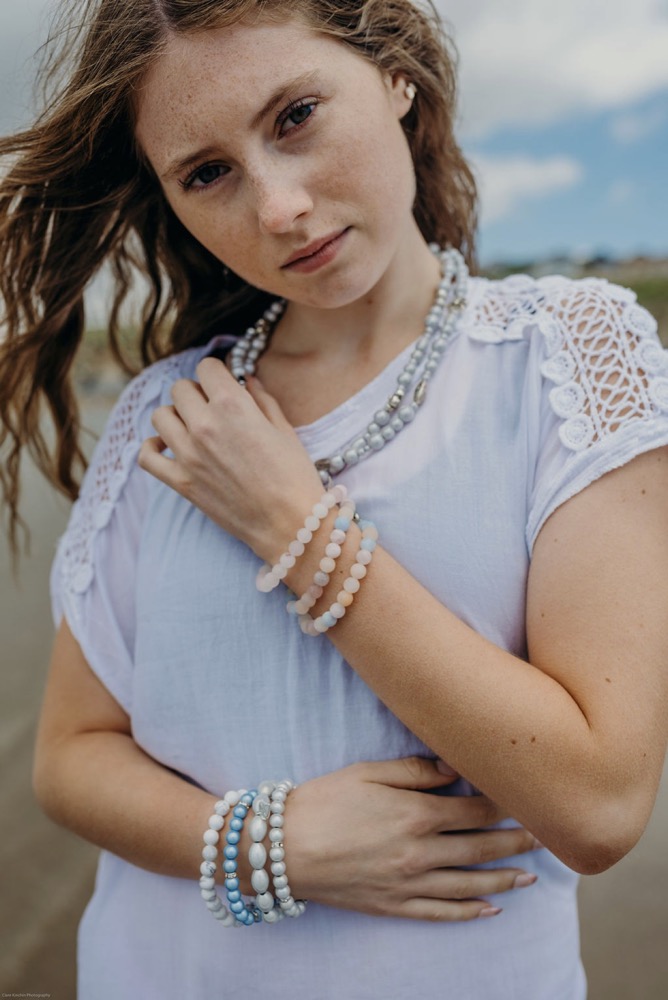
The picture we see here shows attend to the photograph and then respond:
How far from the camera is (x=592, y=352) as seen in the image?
1.24 m

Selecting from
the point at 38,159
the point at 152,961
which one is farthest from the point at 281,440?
the point at 152,961

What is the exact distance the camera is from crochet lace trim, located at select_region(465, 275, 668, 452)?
1.18 metres

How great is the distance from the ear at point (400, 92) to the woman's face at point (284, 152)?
0.02m

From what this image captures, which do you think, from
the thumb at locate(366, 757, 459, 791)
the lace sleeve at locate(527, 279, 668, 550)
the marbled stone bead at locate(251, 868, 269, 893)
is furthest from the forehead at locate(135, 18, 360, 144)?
the marbled stone bead at locate(251, 868, 269, 893)

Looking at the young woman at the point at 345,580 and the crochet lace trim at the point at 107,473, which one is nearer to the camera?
the young woman at the point at 345,580

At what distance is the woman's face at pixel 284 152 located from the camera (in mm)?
1189

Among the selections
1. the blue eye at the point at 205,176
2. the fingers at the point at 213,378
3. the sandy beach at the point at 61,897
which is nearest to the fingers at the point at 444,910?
the fingers at the point at 213,378

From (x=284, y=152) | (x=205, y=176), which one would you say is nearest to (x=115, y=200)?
(x=205, y=176)

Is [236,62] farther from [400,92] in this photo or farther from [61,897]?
[61,897]

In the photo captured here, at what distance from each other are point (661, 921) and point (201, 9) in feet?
7.56

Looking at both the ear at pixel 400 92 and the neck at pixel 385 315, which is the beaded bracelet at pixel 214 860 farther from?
the ear at pixel 400 92

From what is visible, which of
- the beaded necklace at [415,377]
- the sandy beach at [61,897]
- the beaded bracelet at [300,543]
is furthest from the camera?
the sandy beach at [61,897]

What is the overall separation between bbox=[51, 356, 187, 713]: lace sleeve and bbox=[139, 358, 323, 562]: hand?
14 centimetres

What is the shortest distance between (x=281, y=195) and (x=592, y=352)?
0.46m
